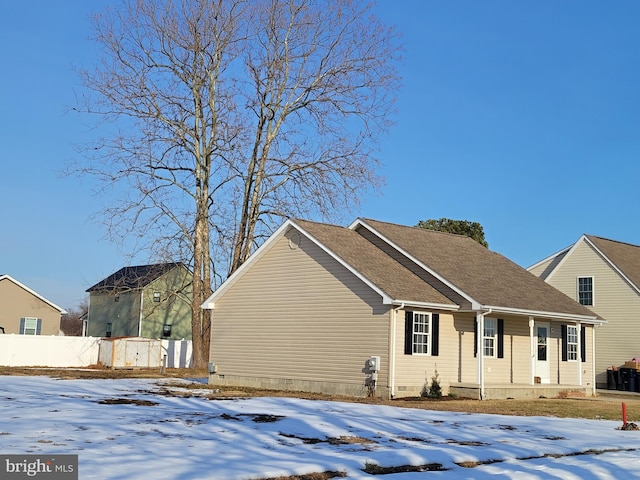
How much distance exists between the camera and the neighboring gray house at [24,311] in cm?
4603

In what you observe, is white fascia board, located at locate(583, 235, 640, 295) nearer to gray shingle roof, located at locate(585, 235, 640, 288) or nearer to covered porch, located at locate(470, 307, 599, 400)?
gray shingle roof, located at locate(585, 235, 640, 288)

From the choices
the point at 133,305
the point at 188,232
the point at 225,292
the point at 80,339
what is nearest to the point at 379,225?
the point at 225,292

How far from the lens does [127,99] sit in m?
34.6

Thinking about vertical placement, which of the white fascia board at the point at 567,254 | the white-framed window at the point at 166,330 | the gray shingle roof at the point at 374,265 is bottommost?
the white-framed window at the point at 166,330

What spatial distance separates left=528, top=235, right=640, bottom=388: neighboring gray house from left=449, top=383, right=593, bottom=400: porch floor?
278 inches

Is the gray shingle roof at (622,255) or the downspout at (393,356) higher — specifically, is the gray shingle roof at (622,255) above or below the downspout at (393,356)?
above

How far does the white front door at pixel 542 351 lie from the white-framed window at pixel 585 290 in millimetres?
8708

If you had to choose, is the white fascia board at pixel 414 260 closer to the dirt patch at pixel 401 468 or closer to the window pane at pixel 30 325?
the dirt patch at pixel 401 468

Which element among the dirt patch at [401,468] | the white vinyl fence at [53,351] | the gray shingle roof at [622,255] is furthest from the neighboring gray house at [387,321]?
the white vinyl fence at [53,351]

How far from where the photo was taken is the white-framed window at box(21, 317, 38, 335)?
4691 centimetres

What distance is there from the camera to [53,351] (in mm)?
39188

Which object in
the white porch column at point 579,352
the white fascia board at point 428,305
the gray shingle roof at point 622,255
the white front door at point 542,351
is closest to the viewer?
the white fascia board at point 428,305

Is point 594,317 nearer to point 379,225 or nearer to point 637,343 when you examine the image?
point 637,343

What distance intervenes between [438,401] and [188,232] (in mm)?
→ 17970
